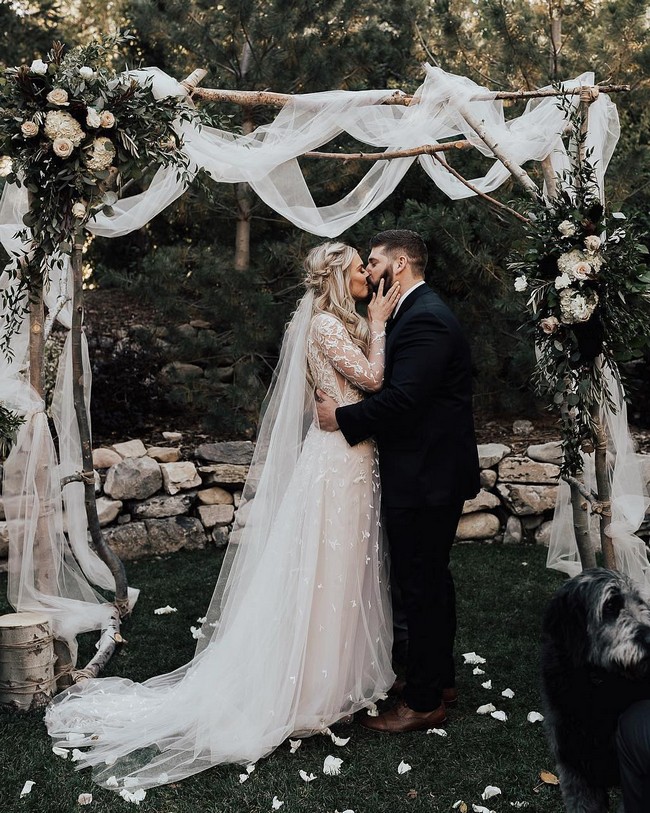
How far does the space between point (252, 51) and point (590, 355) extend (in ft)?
15.2

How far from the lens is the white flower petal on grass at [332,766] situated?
3367 millimetres

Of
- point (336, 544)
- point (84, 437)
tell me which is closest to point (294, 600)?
point (336, 544)

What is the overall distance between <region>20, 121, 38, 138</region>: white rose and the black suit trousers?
2190 millimetres

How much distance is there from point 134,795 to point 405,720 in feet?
3.93

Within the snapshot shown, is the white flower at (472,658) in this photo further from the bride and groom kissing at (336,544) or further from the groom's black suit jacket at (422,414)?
the groom's black suit jacket at (422,414)

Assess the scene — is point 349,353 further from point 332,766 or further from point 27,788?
point 27,788

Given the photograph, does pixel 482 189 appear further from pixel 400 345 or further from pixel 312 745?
pixel 312 745

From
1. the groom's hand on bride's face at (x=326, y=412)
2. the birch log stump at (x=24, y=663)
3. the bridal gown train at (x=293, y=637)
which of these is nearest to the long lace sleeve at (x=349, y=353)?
the bridal gown train at (x=293, y=637)

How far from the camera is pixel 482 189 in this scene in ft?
15.5

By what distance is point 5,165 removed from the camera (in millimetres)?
3822

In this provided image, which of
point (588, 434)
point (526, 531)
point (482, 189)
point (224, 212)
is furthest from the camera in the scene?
point (224, 212)

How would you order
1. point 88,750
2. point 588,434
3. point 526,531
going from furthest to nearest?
point 526,531 → point 588,434 → point 88,750

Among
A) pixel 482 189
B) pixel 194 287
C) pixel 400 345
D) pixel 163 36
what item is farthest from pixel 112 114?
pixel 163 36

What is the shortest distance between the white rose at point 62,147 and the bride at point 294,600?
1.16m
